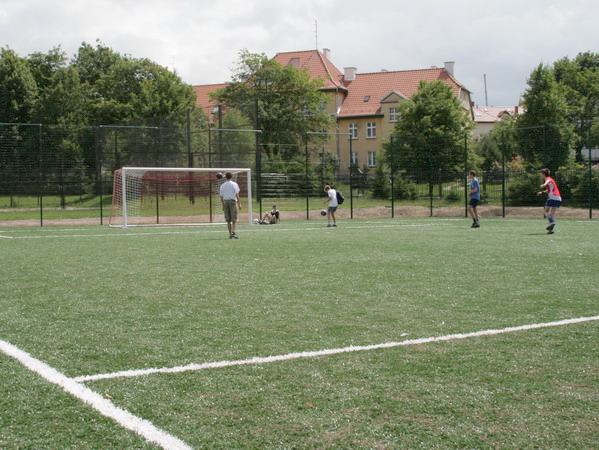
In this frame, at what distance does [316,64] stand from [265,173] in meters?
41.2

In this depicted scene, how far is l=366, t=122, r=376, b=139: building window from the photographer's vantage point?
6644cm

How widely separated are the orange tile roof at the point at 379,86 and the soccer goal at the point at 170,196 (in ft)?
132

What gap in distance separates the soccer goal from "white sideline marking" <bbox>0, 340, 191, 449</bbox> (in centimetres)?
2018

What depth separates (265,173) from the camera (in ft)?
98.8

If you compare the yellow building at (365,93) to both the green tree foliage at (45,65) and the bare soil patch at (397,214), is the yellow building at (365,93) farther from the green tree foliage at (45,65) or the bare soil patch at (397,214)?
the bare soil patch at (397,214)

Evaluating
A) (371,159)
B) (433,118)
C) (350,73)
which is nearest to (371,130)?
(371,159)

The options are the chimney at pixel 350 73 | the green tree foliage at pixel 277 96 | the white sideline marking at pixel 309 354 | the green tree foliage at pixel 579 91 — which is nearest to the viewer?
the white sideline marking at pixel 309 354

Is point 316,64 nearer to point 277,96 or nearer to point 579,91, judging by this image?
point 277,96

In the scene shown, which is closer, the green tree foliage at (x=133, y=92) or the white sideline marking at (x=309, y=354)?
the white sideline marking at (x=309, y=354)

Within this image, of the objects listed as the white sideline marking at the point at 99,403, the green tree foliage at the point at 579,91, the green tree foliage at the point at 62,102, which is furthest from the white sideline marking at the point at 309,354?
the green tree foliage at the point at 579,91

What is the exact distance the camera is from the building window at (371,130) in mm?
66438

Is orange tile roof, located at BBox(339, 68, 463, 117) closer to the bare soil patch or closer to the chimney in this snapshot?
the chimney

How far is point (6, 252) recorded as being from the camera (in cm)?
1337

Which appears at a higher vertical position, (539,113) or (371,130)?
(371,130)
